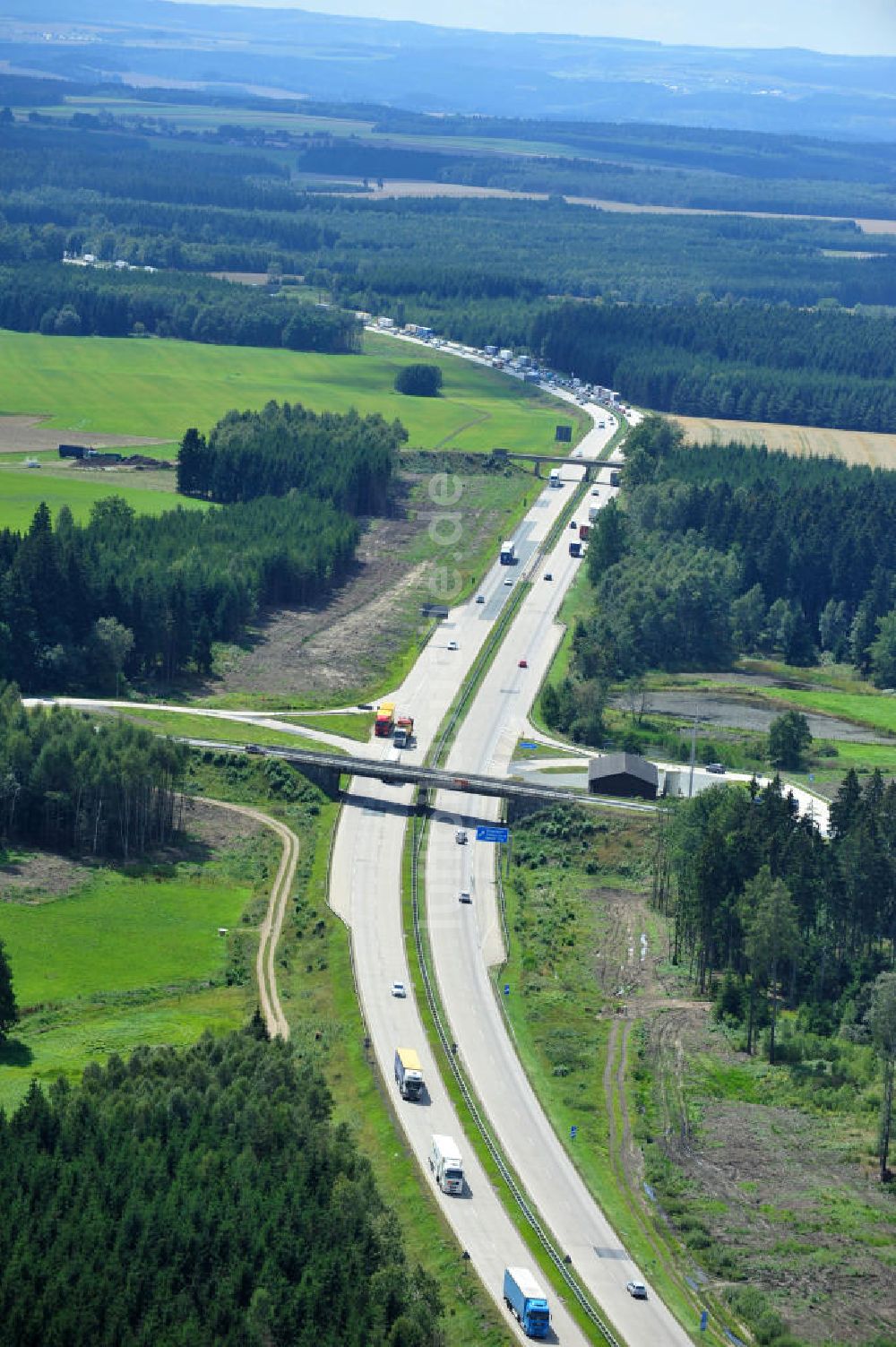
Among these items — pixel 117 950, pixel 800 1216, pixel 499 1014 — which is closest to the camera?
pixel 800 1216

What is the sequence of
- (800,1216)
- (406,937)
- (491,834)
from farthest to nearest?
(491,834) < (406,937) < (800,1216)

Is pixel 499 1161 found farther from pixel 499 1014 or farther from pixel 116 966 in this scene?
pixel 116 966

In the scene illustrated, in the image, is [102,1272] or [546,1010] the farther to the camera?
[546,1010]

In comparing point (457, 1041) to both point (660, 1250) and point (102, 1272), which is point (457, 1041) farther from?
point (102, 1272)

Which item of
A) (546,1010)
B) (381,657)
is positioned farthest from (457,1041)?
(381,657)

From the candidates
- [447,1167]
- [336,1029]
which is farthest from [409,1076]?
[447,1167]

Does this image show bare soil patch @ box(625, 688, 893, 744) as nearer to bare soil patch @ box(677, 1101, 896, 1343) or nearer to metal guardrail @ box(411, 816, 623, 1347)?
metal guardrail @ box(411, 816, 623, 1347)

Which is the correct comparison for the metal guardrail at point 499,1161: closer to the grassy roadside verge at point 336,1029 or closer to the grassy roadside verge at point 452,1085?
the grassy roadside verge at point 452,1085
